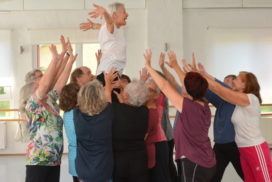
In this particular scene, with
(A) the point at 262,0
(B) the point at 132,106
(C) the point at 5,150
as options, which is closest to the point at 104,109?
(B) the point at 132,106

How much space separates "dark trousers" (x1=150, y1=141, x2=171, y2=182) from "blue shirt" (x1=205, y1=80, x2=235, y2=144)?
22.9 inches

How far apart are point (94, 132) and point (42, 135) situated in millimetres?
486

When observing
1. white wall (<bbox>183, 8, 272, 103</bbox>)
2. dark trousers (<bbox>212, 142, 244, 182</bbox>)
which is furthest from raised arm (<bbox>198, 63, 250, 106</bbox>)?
white wall (<bbox>183, 8, 272, 103</bbox>)

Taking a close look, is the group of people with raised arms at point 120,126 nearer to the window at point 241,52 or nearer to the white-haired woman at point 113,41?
the white-haired woman at point 113,41

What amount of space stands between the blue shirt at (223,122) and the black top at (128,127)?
0.99 metres

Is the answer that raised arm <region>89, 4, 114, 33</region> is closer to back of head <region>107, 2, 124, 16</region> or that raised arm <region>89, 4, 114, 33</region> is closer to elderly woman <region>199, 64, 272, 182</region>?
back of head <region>107, 2, 124, 16</region>

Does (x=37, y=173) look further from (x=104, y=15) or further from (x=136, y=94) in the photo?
(x=104, y=15)

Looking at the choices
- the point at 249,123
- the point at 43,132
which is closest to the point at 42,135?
the point at 43,132

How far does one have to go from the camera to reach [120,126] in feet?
9.33

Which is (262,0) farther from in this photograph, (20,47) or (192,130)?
(192,130)

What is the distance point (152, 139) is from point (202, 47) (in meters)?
4.30

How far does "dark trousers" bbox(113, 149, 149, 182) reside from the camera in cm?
288

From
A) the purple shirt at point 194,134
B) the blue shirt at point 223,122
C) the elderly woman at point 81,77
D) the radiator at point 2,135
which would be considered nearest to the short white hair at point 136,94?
the purple shirt at point 194,134

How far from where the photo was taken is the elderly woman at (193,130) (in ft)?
9.20
